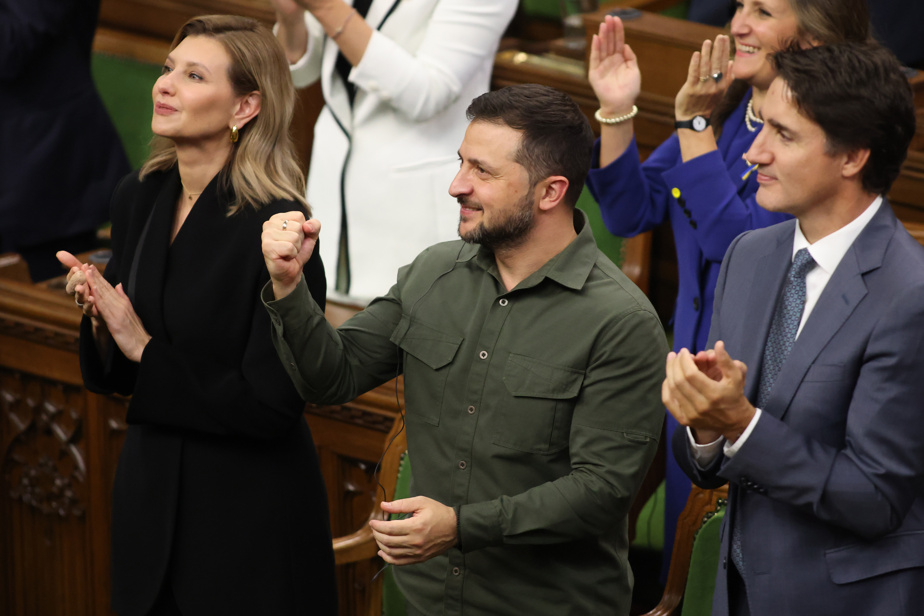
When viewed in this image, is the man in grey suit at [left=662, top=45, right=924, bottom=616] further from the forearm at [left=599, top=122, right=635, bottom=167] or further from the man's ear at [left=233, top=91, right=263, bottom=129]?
the man's ear at [left=233, top=91, right=263, bottom=129]

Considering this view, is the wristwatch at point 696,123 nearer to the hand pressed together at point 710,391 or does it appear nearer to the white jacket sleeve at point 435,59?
the white jacket sleeve at point 435,59

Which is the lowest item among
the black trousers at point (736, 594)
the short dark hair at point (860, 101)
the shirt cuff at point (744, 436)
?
the black trousers at point (736, 594)

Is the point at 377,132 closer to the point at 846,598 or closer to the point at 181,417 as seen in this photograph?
the point at 181,417

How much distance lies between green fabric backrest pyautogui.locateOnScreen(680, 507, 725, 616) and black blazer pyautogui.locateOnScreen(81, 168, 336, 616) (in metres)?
0.68

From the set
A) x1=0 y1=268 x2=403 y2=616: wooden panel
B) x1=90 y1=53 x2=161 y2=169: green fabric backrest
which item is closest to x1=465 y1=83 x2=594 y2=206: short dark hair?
x1=0 y1=268 x2=403 y2=616: wooden panel

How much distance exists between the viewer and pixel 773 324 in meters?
1.60

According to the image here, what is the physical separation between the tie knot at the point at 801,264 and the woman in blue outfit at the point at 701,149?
58cm

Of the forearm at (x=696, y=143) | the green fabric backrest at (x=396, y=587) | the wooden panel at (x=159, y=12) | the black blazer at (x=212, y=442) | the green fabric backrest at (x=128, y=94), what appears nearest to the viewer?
the black blazer at (x=212, y=442)

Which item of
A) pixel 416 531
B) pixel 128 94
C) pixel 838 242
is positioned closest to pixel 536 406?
pixel 416 531

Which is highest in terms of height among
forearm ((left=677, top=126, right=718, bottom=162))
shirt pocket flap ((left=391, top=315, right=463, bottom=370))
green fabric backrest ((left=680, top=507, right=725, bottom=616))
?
forearm ((left=677, top=126, right=718, bottom=162))

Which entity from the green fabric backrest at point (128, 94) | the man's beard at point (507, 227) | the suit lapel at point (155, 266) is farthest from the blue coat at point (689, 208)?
the green fabric backrest at point (128, 94)

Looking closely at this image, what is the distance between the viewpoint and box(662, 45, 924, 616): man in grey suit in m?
1.45

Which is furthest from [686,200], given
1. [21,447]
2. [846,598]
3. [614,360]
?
[21,447]

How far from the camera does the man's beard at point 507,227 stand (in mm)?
1785
